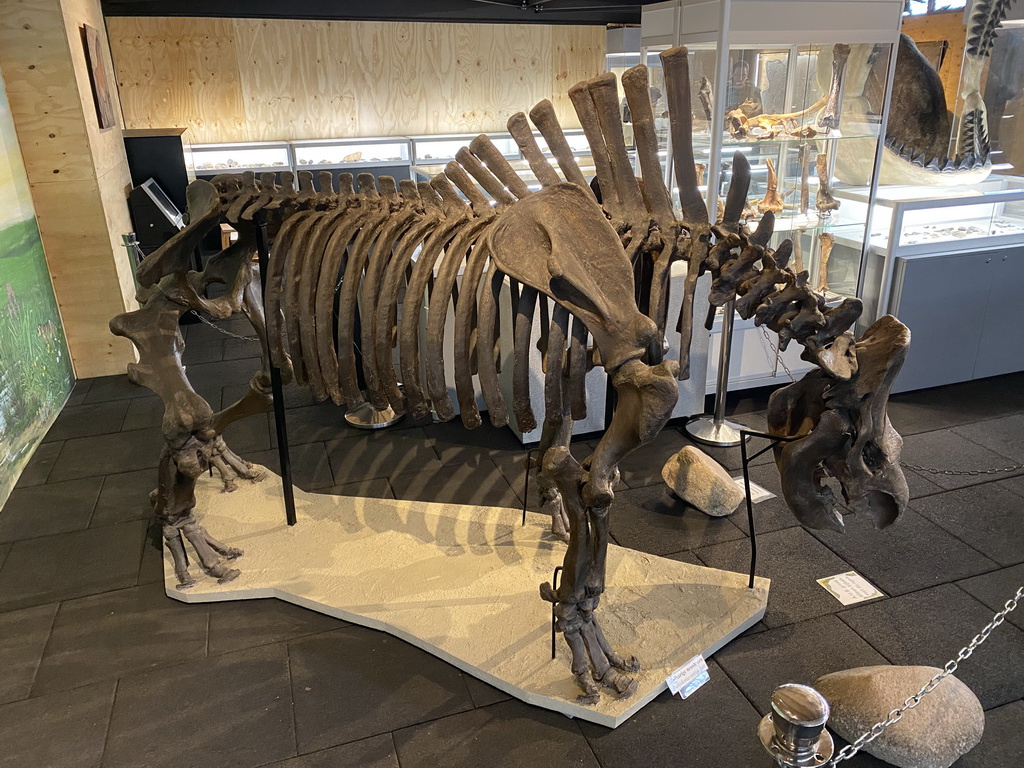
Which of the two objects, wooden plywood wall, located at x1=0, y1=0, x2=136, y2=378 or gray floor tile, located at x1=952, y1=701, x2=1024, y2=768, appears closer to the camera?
gray floor tile, located at x1=952, y1=701, x2=1024, y2=768

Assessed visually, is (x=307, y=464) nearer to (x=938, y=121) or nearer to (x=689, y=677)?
(x=689, y=677)

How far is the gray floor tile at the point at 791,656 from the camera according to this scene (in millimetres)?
3023

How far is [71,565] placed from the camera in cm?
388

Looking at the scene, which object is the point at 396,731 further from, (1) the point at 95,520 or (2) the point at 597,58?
(2) the point at 597,58

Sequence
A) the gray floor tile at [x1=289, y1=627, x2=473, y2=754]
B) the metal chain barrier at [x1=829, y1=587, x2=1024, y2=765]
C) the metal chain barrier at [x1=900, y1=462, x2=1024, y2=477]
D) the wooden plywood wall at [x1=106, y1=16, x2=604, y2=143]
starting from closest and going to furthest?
the metal chain barrier at [x1=829, y1=587, x2=1024, y2=765], the gray floor tile at [x1=289, y1=627, x2=473, y2=754], the metal chain barrier at [x1=900, y1=462, x2=1024, y2=477], the wooden plywood wall at [x1=106, y1=16, x2=604, y2=143]

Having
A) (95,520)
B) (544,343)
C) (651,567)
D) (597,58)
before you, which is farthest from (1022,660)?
(597,58)

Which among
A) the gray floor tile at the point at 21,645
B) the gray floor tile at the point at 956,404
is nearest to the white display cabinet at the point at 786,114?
the gray floor tile at the point at 956,404

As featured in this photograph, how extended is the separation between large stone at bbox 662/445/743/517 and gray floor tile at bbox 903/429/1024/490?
1.31 meters

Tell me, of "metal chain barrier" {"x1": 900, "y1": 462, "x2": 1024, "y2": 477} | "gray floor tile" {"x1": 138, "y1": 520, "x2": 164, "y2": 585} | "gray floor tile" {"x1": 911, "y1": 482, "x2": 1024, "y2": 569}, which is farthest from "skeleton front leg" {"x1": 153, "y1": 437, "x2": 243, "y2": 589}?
"metal chain barrier" {"x1": 900, "y1": 462, "x2": 1024, "y2": 477}

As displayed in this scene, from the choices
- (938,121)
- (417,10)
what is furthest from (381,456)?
(417,10)

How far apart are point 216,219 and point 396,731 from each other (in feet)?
8.00

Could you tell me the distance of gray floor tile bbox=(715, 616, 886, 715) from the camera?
119 inches

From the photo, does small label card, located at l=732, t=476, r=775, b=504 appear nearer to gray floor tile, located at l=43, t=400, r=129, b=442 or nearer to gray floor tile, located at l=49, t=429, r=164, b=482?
gray floor tile, located at l=49, t=429, r=164, b=482

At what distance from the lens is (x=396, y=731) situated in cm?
284
